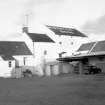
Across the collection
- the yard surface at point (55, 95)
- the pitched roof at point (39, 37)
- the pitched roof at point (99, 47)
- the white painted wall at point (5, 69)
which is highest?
the pitched roof at point (39, 37)

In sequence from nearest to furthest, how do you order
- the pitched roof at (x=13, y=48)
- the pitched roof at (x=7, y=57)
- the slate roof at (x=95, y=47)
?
the pitched roof at (x=7, y=57), the pitched roof at (x=13, y=48), the slate roof at (x=95, y=47)

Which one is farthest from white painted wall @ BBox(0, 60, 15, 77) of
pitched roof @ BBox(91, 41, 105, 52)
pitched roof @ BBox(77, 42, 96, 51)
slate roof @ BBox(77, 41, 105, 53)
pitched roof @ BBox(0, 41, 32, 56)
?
pitched roof @ BBox(77, 42, 96, 51)

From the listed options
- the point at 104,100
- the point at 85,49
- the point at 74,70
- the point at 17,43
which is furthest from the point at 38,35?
the point at 104,100

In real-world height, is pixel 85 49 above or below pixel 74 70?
above

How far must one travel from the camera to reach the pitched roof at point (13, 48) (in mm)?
48938

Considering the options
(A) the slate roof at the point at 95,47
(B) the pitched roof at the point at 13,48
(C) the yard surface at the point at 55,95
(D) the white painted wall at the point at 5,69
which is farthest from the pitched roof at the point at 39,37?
(C) the yard surface at the point at 55,95

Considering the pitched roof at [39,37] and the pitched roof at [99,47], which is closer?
the pitched roof at [99,47]

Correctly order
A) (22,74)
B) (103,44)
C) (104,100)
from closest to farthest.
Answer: (104,100) → (22,74) → (103,44)

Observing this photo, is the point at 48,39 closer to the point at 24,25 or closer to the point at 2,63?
the point at 24,25

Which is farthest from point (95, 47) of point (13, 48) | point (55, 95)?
point (55, 95)

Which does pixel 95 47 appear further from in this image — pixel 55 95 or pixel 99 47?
pixel 55 95

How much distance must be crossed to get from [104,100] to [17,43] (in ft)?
141

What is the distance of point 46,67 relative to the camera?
159 ft

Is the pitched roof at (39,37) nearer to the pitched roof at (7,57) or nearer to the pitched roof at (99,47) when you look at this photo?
the pitched roof at (7,57)
